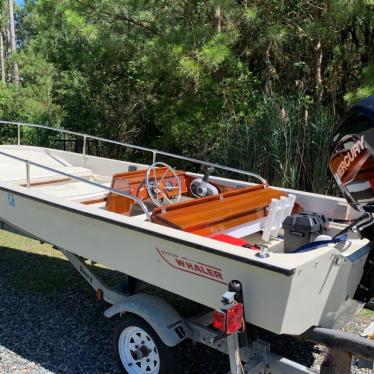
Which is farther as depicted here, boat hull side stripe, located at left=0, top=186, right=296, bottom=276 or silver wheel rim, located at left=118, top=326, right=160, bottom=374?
silver wheel rim, located at left=118, top=326, right=160, bottom=374

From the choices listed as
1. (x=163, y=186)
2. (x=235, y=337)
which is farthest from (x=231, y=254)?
(x=163, y=186)

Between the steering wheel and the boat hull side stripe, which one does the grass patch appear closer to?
the steering wheel

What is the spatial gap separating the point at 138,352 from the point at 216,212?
3.31ft

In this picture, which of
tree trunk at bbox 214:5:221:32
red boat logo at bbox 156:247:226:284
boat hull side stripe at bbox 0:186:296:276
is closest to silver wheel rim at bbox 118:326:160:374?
red boat logo at bbox 156:247:226:284

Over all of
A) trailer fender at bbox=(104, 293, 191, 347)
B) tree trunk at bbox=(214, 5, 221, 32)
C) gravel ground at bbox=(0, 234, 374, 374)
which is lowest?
gravel ground at bbox=(0, 234, 374, 374)

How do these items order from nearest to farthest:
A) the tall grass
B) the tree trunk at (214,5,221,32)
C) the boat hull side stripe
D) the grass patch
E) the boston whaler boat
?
the boat hull side stripe < the boston whaler boat < the grass patch < the tall grass < the tree trunk at (214,5,221,32)

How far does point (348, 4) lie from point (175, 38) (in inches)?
90.2

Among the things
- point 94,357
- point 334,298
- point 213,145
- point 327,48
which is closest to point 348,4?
point 327,48

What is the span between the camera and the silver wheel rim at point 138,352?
296cm

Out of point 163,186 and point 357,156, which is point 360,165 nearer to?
point 357,156

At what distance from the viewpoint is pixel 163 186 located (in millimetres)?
4055

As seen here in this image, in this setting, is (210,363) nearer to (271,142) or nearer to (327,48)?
(271,142)

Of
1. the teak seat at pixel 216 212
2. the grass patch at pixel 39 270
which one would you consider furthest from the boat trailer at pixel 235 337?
the grass patch at pixel 39 270

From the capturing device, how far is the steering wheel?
3.92 metres
